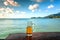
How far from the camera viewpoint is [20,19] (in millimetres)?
2674

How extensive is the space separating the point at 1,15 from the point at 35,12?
25.9 inches

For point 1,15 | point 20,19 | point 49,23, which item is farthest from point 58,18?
point 1,15

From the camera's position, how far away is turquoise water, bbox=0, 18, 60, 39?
2656 mm

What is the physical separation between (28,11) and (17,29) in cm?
42

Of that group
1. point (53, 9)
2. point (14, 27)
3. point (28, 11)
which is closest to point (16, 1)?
point (28, 11)

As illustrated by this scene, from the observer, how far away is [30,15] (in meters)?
2.67

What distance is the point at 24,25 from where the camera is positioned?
2689 mm

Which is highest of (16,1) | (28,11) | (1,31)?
(16,1)

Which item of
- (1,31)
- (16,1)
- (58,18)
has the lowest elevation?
(1,31)

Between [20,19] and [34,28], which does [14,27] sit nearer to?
[20,19]

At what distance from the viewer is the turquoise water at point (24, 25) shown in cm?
266

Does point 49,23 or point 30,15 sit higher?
point 30,15

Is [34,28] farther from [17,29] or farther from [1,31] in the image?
[1,31]

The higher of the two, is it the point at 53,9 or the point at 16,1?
the point at 16,1
